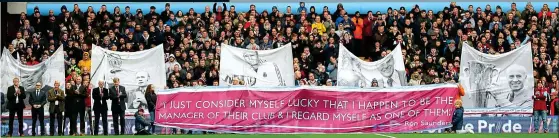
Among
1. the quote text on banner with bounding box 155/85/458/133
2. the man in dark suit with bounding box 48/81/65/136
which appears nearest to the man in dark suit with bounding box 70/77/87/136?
the man in dark suit with bounding box 48/81/65/136

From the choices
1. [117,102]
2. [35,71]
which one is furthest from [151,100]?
[35,71]

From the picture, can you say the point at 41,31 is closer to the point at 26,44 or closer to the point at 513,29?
the point at 26,44

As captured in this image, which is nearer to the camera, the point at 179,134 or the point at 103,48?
the point at 179,134

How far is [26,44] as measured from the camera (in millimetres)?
43781

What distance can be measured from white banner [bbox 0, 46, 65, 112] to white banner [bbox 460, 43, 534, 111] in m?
10.9

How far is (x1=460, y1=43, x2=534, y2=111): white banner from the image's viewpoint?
4019 centimetres

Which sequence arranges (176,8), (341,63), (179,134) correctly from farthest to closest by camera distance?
(176,8) < (341,63) < (179,134)

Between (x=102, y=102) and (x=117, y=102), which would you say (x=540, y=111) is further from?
(x=102, y=102)

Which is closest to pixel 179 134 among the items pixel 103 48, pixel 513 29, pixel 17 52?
pixel 103 48

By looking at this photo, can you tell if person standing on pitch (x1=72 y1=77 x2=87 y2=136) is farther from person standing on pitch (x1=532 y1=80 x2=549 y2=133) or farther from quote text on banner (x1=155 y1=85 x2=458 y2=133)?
person standing on pitch (x1=532 y1=80 x2=549 y2=133)

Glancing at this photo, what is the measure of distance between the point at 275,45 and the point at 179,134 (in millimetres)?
6437

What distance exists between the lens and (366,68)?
41.1 meters

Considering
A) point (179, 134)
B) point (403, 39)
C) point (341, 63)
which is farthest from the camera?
point (403, 39)

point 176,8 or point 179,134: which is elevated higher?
point 176,8
